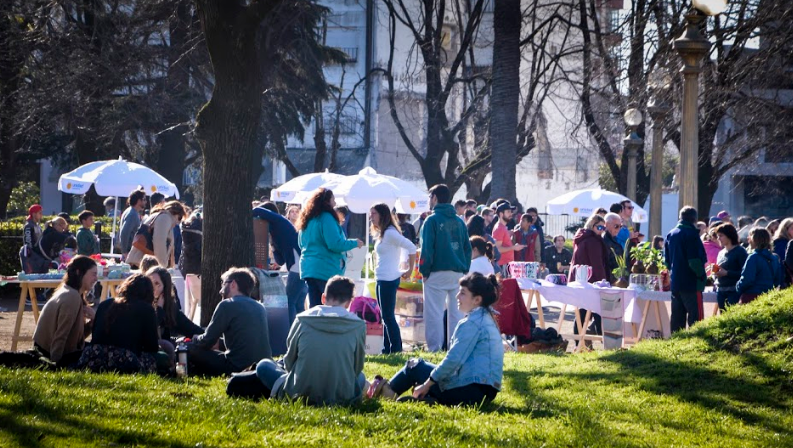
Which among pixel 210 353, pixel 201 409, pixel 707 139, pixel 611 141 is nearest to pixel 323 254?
pixel 210 353

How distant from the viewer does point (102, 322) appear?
27.5 ft

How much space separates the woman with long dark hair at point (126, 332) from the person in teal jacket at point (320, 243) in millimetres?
2969

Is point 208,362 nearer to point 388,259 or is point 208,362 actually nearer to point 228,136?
point 388,259

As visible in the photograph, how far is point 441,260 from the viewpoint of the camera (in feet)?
38.5

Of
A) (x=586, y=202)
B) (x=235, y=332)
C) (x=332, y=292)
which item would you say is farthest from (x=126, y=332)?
(x=586, y=202)

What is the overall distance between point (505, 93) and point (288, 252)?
9735 mm

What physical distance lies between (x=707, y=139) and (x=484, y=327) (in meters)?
19.7

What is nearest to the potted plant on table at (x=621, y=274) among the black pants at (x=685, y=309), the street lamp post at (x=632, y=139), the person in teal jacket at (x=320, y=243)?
the black pants at (x=685, y=309)

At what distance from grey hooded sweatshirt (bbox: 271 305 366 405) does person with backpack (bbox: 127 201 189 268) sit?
658cm

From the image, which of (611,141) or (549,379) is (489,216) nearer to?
(549,379)

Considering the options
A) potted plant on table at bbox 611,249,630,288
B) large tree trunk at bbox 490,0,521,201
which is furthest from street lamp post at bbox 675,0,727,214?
large tree trunk at bbox 490,0,521,201

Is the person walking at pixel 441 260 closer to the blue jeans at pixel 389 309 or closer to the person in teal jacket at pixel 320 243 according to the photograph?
the blue jeans at pixel 389 309

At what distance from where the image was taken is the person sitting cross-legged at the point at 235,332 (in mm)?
8812

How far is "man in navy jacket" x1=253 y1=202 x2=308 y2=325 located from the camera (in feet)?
Answer: 40.0
